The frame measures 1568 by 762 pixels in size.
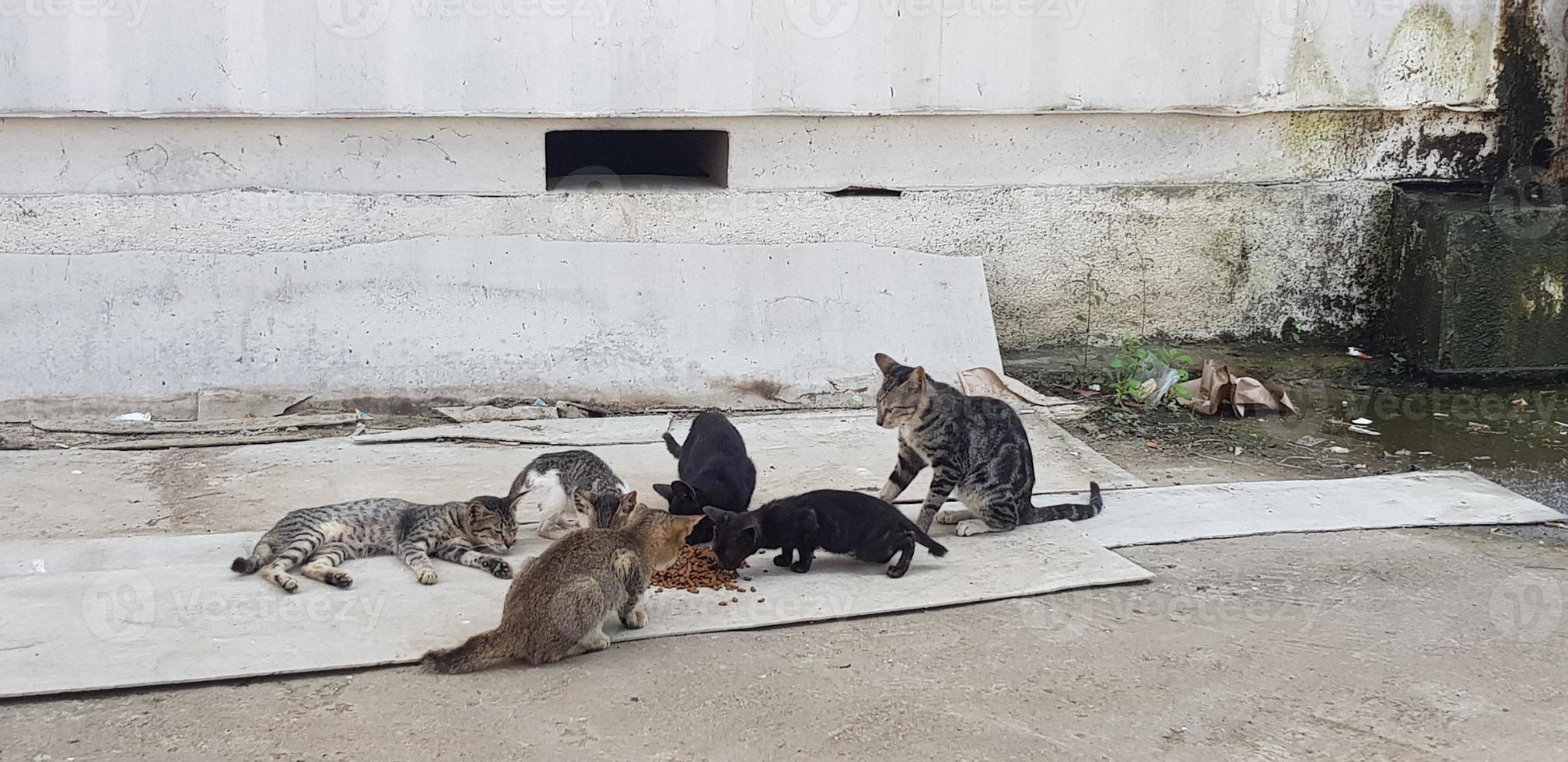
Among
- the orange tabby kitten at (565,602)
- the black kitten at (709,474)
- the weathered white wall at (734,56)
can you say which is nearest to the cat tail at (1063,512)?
the black kitten at (709,474)

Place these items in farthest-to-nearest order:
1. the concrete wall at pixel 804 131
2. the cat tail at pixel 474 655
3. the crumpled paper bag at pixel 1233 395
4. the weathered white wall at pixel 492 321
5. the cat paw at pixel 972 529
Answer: the crumpled paper bag at pixel 1233 395
the concrete wall at pixel 804 131
the weathered white wall at pixel 492 321
the cat paw at pixel 972 529
the cat tail at pixel 474 655

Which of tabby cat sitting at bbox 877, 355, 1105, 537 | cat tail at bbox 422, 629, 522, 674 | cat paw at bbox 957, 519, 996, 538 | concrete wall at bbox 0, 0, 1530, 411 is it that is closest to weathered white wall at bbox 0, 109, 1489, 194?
concrete wall at bbox 0, 0, 1530, 411

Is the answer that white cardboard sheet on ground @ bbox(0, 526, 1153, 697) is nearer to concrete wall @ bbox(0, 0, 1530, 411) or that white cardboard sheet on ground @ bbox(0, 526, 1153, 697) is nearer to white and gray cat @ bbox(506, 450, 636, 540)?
white and gray cat @ bbox(506, 450, 636, 540)

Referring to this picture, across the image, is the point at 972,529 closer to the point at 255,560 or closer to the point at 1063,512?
the point at 1063,512

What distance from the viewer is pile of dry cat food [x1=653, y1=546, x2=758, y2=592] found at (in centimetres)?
486

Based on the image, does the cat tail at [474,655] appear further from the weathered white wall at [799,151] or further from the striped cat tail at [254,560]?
the weathered white wall at [799,151]

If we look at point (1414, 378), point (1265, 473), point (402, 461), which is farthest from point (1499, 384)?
point (402, 461)

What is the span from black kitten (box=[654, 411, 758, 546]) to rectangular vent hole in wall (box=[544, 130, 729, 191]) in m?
2.38

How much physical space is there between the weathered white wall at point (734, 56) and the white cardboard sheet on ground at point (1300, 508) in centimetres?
277

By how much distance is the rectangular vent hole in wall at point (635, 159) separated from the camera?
7957 mm

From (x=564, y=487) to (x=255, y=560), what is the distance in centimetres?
119

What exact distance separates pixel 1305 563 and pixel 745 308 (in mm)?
3311

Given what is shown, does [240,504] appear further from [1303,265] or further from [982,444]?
[1303,265]

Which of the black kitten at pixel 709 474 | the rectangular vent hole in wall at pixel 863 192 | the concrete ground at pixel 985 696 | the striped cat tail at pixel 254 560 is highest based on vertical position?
the rectangular vent hole in wall at pixel 863 192
